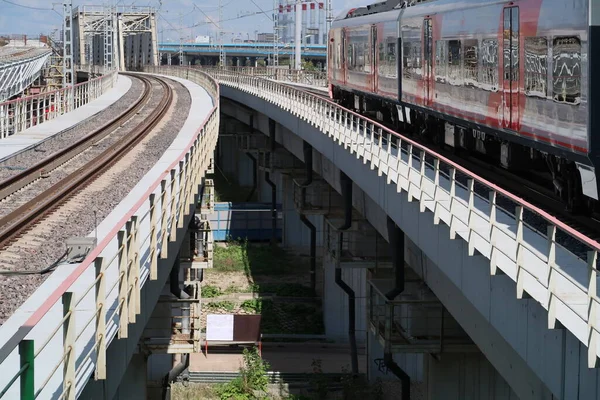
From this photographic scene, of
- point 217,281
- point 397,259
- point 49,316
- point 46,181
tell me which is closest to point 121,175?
point 46,181

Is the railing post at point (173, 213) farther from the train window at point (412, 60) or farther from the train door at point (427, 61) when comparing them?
the train window at point (412, 60)

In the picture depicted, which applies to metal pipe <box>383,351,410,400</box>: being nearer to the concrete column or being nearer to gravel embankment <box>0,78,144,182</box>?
the concrete column

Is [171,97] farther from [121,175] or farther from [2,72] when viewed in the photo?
[121,175]

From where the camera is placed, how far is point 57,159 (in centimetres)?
2661

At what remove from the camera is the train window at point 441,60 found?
20.1 metres

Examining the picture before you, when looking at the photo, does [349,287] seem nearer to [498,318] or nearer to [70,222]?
[70,222]

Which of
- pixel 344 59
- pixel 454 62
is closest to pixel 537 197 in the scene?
pixel 454 62

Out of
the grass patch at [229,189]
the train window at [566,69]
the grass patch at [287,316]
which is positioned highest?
the train window at [566,69]

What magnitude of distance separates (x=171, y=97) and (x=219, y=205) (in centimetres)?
608

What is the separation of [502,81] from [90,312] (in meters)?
8.13

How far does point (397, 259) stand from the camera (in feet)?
68.1

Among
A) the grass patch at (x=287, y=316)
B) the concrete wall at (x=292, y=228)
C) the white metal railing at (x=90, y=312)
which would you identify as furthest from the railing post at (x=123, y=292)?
the concrete wall at (x=292, y=228)

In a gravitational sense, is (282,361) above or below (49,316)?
below

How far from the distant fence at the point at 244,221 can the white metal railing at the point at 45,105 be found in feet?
27.2
